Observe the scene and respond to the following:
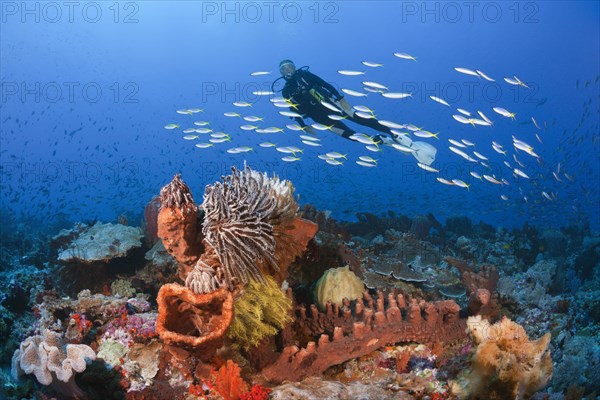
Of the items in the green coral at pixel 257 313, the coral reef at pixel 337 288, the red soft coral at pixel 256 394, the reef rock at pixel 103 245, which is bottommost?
the reef rock at pixel 103 245

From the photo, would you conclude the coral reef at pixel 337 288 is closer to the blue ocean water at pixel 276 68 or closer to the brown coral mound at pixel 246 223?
the brown coral mound at pixel 246 223

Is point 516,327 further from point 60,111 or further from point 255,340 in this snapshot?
point 60,111

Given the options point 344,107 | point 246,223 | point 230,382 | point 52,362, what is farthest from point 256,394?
point 344,107

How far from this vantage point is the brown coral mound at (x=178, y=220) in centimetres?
397

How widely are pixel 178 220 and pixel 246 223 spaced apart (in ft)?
2.25

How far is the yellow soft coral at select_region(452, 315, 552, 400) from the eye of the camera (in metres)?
3.66

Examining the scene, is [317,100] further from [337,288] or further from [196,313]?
[196,313]

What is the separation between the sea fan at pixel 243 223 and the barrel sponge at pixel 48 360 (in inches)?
77.0

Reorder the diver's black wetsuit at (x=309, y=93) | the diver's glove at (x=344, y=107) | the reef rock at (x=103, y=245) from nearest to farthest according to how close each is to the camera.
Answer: the reef rock at (x=103, y=245)
the diver's glove at (x=344, y=107)
the diver's black wetsuit at (x=309, y=93)

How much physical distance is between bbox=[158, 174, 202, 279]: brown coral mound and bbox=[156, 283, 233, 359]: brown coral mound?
485mm

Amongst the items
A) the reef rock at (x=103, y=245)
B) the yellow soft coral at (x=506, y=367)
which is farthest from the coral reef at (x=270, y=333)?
the reef rock at (x=103, y=245)

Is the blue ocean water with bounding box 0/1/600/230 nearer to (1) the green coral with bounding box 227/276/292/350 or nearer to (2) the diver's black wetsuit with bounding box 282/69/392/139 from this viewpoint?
(2) the diver's black wetsuit with bounding box 282/69/392/139

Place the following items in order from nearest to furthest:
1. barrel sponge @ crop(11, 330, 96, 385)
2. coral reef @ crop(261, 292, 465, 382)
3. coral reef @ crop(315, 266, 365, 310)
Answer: barrel sponge @ crop(11, 330, 96, 385) → coral reef @ crop(261, 292, 465, 382) → coral reef @ crop(315, 266, 365, 310)

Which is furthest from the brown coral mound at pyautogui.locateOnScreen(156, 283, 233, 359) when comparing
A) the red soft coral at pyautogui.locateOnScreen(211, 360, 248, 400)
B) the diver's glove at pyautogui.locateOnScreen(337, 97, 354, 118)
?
the diver's glove at pyautogui.locateOnScreen(337, 97, 354, 118)
